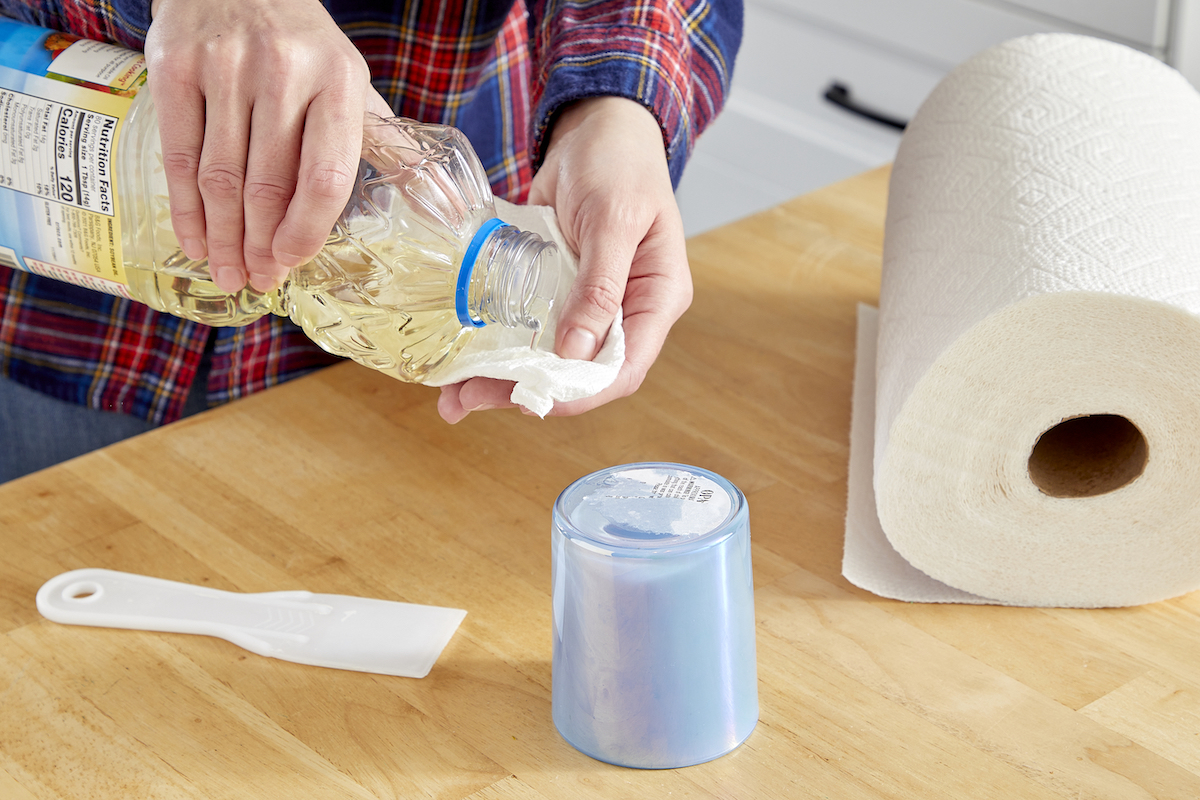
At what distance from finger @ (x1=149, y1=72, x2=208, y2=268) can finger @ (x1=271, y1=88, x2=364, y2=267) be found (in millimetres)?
47

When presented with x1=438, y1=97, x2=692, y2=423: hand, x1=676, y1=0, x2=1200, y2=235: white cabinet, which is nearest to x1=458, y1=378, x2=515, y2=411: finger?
x1=438, y1=97, x2=692, y2=423: hand

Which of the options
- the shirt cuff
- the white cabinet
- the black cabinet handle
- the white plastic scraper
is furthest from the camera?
the black cabinet handle

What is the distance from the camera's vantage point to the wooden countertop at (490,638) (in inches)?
20.4

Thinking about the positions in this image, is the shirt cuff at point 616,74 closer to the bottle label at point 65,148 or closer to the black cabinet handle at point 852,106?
the bottle label at point 65,148

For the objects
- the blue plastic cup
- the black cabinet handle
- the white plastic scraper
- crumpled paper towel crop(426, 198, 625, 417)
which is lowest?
the black cabinet handle

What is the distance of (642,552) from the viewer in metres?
0.47

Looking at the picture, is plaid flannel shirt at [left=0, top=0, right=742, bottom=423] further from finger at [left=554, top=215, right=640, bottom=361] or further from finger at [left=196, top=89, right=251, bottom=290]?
finger at [left=196, top=89, right=251, bottom=290]

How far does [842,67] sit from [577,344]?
1.43m

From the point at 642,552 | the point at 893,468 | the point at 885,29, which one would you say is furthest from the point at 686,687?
the point at 885,29

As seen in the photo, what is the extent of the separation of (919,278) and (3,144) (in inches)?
19.9

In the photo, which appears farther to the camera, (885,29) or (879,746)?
(885,29)

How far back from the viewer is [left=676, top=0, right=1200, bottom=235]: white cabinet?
1.44 m

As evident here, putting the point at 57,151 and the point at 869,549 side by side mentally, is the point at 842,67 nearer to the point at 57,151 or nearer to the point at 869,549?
the point at 869,549

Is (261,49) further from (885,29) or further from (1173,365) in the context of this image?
(885,29)
